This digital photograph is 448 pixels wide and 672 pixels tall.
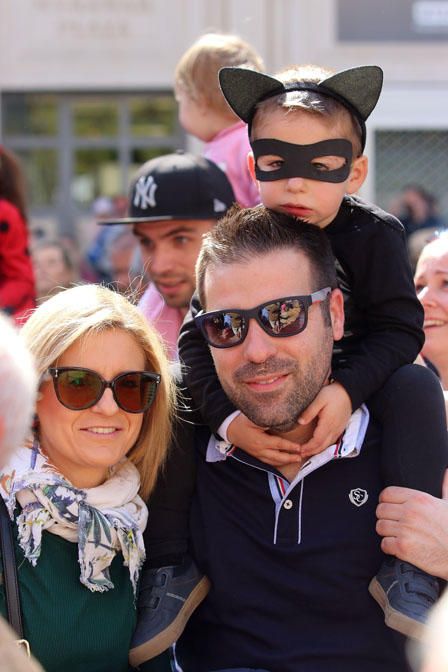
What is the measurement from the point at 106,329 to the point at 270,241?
20.8 inches

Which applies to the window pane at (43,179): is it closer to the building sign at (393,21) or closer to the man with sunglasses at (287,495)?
the building sign at (393,21)

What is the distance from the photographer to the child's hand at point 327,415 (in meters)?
3.16

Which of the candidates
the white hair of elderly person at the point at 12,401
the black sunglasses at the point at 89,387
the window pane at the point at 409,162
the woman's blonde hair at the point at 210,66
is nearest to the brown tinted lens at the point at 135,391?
the black sunglasses at the point at 89,387

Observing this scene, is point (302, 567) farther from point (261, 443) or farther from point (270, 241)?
point (270, 241)

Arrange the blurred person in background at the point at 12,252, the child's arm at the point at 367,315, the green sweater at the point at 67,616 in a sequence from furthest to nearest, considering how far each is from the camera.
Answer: the blurred person in background at the point at 12,252 < the child's arm at the point at 367,315 < the green sweater at the point at 67,616

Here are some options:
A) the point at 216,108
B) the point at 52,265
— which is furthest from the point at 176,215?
the point at 52,265

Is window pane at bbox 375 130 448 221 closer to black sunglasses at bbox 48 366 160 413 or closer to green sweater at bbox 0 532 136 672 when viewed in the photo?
black sunglasses at bbox 48 366 160 413

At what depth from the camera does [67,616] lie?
2.96 meters

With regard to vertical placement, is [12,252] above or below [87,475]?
below

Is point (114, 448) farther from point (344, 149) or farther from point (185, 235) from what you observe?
point (185, 235)

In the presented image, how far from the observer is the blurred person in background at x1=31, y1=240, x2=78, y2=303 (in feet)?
26.2

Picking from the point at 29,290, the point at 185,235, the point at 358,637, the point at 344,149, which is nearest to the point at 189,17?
the point at 29,290

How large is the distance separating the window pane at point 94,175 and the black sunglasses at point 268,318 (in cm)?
909

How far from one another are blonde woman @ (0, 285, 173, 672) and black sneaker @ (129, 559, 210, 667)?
0.05 metres
